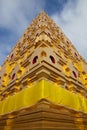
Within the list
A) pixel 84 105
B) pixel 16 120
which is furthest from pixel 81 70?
pixel 16 120

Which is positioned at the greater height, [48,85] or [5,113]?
[48,85]

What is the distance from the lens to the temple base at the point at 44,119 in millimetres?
4627

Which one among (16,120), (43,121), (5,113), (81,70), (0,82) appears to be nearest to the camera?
(43,121)

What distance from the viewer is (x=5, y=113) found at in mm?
6070

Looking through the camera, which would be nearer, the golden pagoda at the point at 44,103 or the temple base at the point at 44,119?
the temple base at the point at 44,119

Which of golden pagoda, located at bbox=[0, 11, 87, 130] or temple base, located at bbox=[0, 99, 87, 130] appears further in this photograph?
golden pagoda, located at bbox=[0, 11, 87, 130]

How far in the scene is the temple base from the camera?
463 cm

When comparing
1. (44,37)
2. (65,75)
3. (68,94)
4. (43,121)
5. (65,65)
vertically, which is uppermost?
(44,37)

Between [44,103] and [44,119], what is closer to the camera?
[44,119]

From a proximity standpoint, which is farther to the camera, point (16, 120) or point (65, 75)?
point (65, 75)

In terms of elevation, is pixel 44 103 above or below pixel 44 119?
above

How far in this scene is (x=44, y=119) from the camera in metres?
4.61

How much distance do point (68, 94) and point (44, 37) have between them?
3.95 m

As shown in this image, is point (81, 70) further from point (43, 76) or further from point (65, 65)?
point (43, 76)
